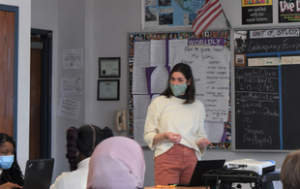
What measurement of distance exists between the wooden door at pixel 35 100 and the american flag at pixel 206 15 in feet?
6.67

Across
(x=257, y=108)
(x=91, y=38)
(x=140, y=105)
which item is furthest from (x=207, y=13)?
(x=91, y=38)

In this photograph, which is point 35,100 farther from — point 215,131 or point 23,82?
point 215,131

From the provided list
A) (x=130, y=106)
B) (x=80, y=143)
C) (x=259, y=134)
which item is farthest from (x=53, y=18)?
(x=80, y=143)

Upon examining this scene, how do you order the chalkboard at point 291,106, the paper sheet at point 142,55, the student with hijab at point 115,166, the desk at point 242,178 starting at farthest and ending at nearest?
the paper sheet at point 142,55
the chalkboard at point 291,106
the desk at point 242,178
the student with hijab at point 115,166

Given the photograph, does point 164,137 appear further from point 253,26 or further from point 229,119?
point 253,26

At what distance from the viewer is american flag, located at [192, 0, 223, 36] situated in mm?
4066

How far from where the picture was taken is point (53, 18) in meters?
4.83

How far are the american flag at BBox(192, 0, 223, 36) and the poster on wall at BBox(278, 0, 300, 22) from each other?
0.64 meters

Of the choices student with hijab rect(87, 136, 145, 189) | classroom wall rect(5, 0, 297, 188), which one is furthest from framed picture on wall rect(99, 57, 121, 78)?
student with hijab rect(87, 136, 145, 189)

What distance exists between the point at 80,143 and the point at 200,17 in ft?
8.45

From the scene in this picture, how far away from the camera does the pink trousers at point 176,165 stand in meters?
2.64

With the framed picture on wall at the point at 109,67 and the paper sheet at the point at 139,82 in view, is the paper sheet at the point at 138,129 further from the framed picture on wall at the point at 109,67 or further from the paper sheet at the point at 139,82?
the framed picture on wall at the point at 109,67

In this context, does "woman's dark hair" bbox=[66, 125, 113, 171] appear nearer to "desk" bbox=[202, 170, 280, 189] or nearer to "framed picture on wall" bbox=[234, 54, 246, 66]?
"desk" bbox=[202, 170, 280, 189]

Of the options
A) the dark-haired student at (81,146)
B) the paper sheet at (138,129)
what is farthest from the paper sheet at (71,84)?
the dark-haired student at (81,146)
